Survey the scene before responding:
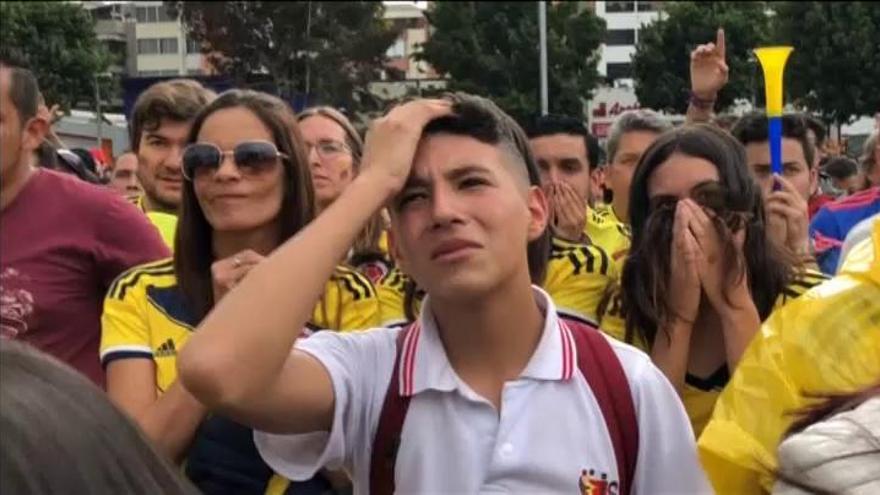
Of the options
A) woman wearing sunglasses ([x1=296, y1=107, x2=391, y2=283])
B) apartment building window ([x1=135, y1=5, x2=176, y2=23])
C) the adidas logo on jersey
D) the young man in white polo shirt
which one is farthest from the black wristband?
apartment building window ([x1=135, y1=5, x2=176, y2=23])

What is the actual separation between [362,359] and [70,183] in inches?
68.1

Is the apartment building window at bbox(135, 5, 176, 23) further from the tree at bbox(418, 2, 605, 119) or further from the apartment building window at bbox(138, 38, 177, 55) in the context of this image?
the tree at bbox(418, 2, 605, 119)

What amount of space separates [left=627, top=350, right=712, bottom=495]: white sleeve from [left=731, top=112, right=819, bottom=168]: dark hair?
2926 millimetres

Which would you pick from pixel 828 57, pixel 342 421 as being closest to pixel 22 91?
A: pixel 342 421

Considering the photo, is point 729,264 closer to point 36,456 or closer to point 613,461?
point 613,461

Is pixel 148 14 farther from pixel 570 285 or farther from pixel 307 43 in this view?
pixel 570 285

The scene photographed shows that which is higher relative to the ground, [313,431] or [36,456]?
[36,456]

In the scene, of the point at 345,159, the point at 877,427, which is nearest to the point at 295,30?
the point at 345,159

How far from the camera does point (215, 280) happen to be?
125 inches

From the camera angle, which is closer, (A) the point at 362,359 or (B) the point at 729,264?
(A) the point at 362,359

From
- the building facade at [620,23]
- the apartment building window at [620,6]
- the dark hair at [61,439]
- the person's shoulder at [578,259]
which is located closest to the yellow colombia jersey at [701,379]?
the person's shoulder at [578,259]

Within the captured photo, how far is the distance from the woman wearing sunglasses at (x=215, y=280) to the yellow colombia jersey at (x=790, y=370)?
116 cm

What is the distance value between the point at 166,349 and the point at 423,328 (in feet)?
2.94

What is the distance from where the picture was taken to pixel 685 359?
128 inches
